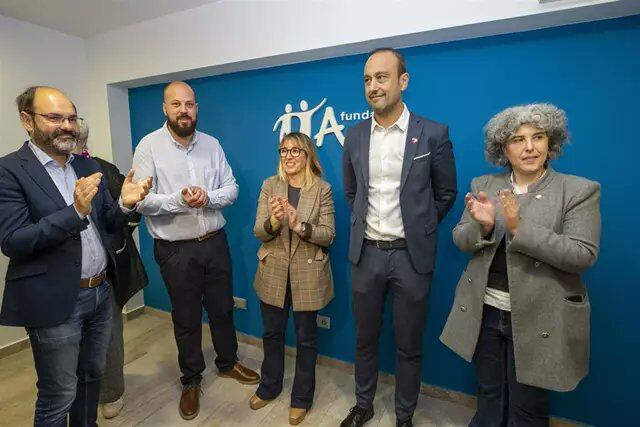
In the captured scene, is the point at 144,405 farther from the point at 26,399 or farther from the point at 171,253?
the point at 171,253

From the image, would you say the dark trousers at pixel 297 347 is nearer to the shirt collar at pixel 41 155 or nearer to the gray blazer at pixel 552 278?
the gray blazer at pixel 552 278

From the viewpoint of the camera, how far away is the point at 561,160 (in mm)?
1861

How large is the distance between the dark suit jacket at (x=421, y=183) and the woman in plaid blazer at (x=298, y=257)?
0.81ft

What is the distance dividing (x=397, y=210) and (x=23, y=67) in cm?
308

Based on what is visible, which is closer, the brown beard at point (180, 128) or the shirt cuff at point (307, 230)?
the shirt cuff at point (307, 230)

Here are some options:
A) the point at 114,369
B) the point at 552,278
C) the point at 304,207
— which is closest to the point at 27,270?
the point at 114,369

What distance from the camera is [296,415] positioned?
80.7 inches

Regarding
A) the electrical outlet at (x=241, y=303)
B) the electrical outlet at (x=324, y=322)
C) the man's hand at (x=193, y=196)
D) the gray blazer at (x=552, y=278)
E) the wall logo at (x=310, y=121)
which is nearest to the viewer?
the gray blazer at (x=552, y=278)

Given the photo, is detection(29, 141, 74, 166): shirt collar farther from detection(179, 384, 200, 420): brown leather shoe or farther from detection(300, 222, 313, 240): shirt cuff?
detection(179, 384, 200, 420): brown leather shoe

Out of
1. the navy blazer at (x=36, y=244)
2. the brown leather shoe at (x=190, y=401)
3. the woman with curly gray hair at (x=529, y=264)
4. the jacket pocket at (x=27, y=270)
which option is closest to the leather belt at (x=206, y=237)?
the navy blazer at (x=36, y=244)

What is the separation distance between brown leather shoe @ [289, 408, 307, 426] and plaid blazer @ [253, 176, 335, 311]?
62cm

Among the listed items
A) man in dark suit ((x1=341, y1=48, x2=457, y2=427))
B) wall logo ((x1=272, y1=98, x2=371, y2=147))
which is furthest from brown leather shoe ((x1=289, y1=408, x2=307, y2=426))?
wall logo ((x1=272, y1=98, x2=371, y2=147))

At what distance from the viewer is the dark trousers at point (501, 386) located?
4.86 feet

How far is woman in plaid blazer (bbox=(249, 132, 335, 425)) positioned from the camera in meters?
1.95
